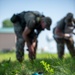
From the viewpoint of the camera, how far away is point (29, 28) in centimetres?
702

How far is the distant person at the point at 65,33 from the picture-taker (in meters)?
7.99

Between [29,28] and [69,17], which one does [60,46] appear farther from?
[29,28]

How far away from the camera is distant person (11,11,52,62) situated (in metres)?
7.04

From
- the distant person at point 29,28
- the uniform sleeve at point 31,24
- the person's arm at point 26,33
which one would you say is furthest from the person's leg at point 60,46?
the uniform sleeve at point 31,24

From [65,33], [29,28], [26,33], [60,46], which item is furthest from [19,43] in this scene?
[60,46]

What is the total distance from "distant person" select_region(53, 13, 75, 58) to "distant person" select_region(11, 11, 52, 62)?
0.92m

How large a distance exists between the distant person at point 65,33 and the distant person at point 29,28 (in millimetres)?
922

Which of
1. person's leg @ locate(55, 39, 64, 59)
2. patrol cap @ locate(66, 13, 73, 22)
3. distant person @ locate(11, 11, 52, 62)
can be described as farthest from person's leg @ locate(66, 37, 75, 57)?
distant person @ locate(11, 11, 52, 62)

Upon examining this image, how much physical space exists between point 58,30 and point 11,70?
11.1ft

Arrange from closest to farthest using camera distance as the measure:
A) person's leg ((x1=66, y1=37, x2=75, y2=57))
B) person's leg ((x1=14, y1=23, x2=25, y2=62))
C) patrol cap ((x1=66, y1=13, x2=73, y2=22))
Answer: person's leg ((x1=14, y1=23, x2=25, y2=62)) < patrol cap ((x1=66, y1=13, x2=73, y2=22)) < person's leg ((x1=66, y1=37, x2=75, y2=57))

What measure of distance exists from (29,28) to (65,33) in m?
1.41

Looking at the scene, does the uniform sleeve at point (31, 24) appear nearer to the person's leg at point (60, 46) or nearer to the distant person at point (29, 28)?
the distant person at point (29, 28)

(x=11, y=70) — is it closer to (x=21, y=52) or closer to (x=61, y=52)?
(x=21, y=52)

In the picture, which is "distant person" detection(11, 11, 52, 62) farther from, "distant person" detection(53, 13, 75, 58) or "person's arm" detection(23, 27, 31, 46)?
"distant person" detection(53, 13, 75, 58)
